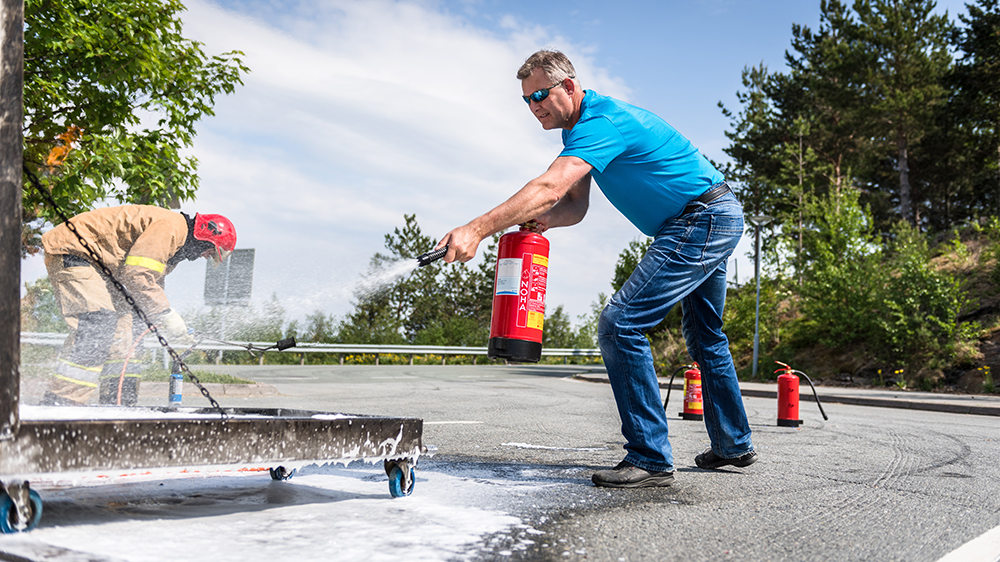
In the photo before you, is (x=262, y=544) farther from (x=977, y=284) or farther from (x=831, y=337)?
(x=977, y=284)

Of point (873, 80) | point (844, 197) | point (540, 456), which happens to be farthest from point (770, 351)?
point (540, 456)

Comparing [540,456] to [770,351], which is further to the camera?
[770,351]

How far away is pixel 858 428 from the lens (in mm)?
6832

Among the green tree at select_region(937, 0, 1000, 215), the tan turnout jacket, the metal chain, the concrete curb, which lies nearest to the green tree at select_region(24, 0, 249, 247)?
the tan turnout jacket

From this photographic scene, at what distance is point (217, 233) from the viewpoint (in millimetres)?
5020

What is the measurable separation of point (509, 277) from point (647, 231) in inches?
31.8

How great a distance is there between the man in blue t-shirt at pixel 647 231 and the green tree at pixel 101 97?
639 centimetres

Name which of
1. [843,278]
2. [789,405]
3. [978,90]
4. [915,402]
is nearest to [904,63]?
[978,90]

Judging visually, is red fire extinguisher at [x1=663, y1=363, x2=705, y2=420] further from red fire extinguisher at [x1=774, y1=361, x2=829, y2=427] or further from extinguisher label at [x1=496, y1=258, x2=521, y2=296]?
extinguisher label at [x1=496, y1=258, x2=521, y2=296]

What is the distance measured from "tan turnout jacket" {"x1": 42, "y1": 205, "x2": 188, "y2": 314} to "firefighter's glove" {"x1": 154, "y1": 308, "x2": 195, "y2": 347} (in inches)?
2.1

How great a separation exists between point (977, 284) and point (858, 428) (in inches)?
626

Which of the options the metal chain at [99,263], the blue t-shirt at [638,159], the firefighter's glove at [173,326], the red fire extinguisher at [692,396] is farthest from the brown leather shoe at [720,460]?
the firefighter's glove at [173,326]

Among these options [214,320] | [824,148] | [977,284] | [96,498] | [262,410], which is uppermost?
[824,148]

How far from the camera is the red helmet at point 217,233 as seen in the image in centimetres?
498
